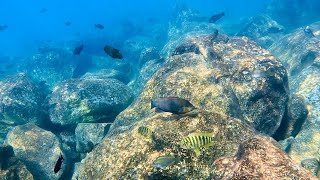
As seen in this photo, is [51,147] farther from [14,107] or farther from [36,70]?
[36,70]

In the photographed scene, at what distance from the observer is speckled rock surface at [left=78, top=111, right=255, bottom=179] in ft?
13.5

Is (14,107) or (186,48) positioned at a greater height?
(186,48)

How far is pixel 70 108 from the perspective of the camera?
9.64 metres

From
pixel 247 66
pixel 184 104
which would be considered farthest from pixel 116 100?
pixel 184 104

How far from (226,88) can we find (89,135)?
445cm

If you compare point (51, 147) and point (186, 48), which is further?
point (186, 48)

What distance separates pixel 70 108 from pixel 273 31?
18.8m

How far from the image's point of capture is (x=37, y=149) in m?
8.19

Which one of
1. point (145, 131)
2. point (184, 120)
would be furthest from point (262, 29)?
point (145, 131)

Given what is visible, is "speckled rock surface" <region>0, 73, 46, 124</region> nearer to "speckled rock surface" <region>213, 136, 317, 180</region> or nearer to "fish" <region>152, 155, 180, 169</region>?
"fish" <region>152, 155, 180, 169</region>

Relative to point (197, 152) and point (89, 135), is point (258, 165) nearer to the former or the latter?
point (197, 152)

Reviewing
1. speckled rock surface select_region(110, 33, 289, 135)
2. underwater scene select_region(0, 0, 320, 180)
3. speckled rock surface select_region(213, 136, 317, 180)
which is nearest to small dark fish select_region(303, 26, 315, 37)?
underwater scene select_region(0, 0, 320, 180)

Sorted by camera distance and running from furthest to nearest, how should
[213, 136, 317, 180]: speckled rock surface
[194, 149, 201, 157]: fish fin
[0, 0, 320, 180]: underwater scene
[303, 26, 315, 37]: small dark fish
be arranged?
[303, 26, 315, 37]: small dark fish → [194, 149, 201, 157]: fish fin → [0, 0, 320, 180]: underwater scene → [213, 136, 317, 180]: speckled rock surface

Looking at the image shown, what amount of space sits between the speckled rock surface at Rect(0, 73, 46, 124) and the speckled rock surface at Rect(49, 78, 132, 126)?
77cm
